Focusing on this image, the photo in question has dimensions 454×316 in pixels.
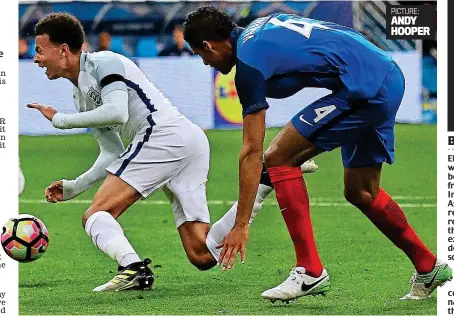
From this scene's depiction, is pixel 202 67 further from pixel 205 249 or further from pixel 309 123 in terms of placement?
pixel 309 123

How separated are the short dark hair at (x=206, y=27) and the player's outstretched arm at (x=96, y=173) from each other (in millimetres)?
1477

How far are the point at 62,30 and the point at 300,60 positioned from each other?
182cm

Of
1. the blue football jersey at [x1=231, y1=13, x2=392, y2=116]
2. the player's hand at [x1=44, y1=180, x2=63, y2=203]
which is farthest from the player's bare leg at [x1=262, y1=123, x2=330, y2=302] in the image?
the player's hand at [x1=44, y1=180, x2=63, y2=203]

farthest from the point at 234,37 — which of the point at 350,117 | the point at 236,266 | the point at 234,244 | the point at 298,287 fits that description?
the point at 236,266

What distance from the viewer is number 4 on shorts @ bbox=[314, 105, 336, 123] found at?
6484 mm

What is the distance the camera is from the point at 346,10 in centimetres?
1559

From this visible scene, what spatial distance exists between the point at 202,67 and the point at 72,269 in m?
10.3

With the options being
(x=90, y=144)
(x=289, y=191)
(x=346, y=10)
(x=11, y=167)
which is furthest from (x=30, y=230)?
(x=90, y=144)

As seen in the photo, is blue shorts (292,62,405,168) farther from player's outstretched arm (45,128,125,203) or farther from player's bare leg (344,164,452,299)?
player's outstretched arm (45,128,125,203)

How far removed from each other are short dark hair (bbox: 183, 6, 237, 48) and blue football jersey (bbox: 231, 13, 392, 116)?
0.24ft

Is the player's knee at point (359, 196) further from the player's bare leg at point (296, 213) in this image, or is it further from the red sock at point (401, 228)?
the player's bare leg at point (296, 213)

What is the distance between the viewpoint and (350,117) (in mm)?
6516

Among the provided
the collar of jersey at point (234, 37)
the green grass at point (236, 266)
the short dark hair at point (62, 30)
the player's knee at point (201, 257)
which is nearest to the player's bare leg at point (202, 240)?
the player's knee at point (201, 257)

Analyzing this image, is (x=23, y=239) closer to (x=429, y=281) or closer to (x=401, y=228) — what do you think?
(x=401, y=228)
